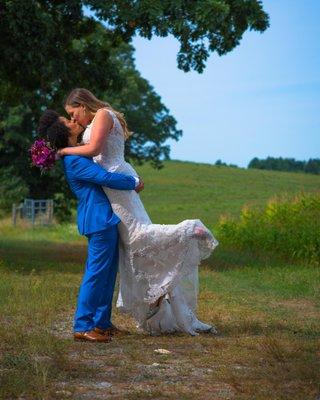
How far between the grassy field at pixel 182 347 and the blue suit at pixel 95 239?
321 millimetres

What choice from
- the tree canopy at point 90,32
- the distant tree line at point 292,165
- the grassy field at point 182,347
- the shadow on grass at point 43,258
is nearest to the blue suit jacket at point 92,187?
the grassy field at point 182,347

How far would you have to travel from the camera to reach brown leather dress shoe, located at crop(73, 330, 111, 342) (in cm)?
816

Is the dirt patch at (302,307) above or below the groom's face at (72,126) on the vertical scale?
below

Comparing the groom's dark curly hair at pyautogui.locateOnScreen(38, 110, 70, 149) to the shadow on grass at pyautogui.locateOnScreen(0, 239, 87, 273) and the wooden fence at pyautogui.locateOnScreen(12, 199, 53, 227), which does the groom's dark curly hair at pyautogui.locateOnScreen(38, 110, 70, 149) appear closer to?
the shadow on grass at pyautogui.locateOnScreen(0, 239, 87, 273)

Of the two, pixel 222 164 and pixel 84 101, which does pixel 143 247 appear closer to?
pixel 84 101

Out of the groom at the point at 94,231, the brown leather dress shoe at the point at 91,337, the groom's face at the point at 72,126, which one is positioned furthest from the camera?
the groom's face at the point at 72,126

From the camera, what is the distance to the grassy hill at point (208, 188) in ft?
168

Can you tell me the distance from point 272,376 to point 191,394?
0.88m

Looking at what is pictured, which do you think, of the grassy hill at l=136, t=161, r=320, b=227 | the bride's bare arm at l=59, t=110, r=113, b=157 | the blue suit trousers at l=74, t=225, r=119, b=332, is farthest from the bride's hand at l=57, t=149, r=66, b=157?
the grassy hill at l=136, t=161, r=320, b=227

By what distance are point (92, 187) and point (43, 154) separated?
58cm

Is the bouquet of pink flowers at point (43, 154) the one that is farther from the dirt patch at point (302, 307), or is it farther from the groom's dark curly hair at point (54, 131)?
the dirt patch at point (302, 307)

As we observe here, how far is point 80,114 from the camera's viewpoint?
27.6 ft

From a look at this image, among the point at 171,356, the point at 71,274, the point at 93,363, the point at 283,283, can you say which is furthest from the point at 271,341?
the point at 71,274

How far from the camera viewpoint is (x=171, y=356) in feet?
24.2
